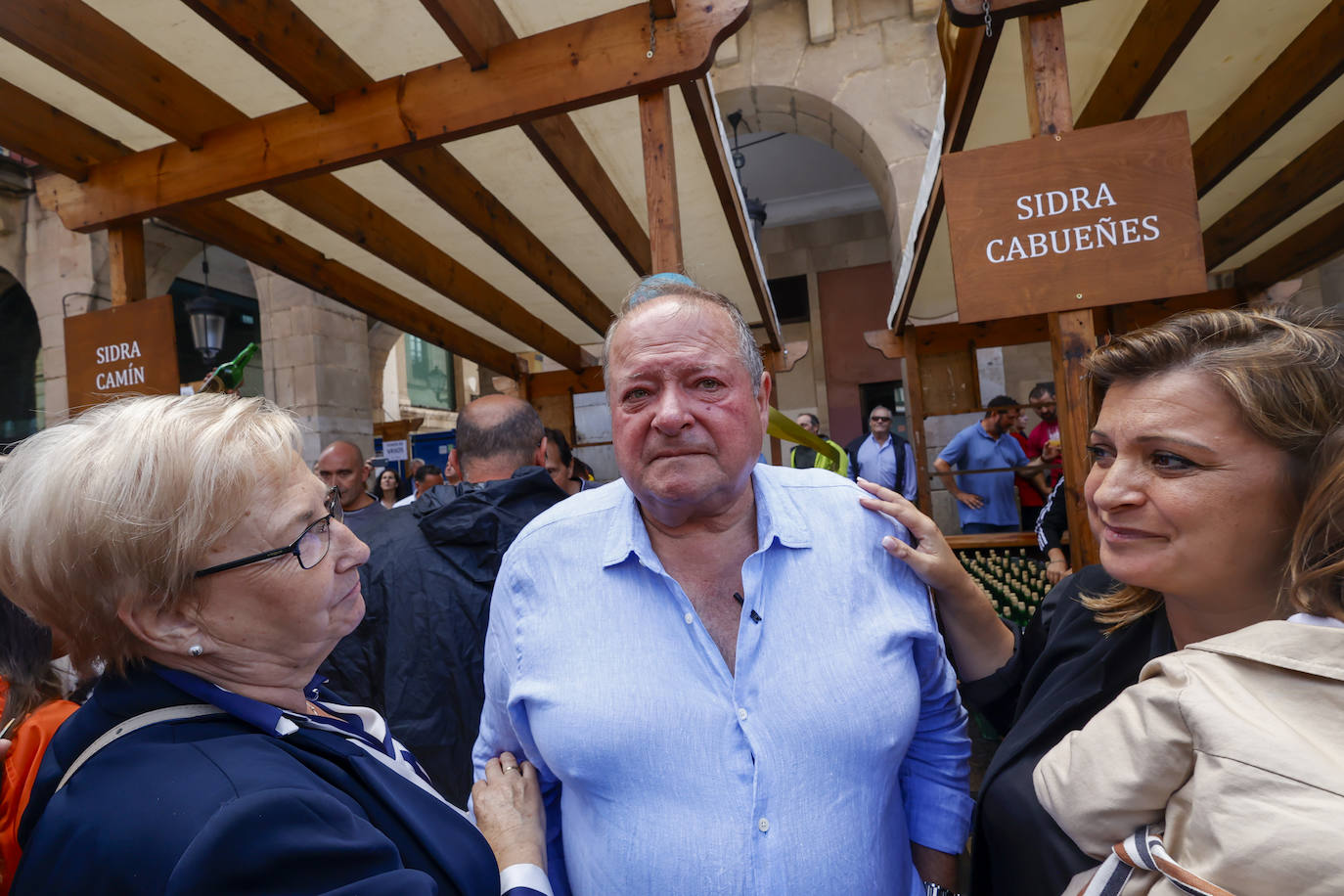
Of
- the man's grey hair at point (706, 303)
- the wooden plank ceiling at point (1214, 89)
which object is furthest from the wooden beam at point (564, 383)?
the man's grey hair at point (706, 303)

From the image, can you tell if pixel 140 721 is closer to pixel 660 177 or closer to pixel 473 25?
pixel 660 177

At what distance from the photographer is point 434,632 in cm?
237

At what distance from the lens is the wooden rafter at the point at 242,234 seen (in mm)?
3443

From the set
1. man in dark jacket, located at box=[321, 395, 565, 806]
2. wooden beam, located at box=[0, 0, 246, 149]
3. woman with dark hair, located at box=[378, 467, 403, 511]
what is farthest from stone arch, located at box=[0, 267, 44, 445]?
man in dark jacket, located at box=[321, 395, 565, 806]

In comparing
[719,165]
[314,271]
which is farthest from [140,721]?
[314,271]

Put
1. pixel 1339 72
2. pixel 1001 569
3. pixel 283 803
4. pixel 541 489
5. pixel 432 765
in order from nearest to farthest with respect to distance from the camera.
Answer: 1. pixel 283 803
2. pixel 432 765
3. pixel 541 489
4. pixel 1339 72
5. pixel 1001 569

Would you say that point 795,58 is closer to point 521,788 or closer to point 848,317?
point 848,317

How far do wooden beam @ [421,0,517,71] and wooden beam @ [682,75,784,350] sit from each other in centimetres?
85

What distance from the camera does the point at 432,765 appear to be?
7.80 ft

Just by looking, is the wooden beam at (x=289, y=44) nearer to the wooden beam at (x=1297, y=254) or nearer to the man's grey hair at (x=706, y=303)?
the man's grey hair at (x=706, y=303)

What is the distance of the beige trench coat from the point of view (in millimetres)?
708

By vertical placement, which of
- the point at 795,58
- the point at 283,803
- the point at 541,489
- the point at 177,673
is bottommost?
the point at 283,803

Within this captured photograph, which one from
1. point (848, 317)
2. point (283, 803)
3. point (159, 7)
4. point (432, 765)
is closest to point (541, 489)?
point (432, 765)

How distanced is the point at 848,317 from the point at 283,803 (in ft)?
39.2
